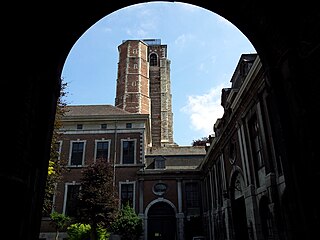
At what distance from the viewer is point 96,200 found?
Answer: 2025 cm

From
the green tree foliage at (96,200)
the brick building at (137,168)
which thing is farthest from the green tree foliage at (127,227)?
the brick building at (137,168)

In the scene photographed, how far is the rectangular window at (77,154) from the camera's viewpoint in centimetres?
2824

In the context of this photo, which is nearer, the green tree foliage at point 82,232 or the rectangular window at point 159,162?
the green tree foliage at point 82,232

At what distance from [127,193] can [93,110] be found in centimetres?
1065

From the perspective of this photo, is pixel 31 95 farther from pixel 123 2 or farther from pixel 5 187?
pixel 123 2

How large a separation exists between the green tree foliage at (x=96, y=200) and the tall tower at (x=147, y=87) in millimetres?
27681

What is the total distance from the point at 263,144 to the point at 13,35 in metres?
9.87

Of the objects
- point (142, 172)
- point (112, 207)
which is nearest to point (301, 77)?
point (112, 207)

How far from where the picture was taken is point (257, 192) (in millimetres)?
12266

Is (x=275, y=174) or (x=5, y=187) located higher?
(x=275, y=174)

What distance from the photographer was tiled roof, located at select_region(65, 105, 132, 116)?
1225 inches

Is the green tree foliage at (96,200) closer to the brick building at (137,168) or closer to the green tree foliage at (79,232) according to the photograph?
the green tree foliage at (79,232)

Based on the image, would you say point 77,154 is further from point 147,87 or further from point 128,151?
point 147,87

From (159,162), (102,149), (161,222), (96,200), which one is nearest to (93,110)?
(102,149)
